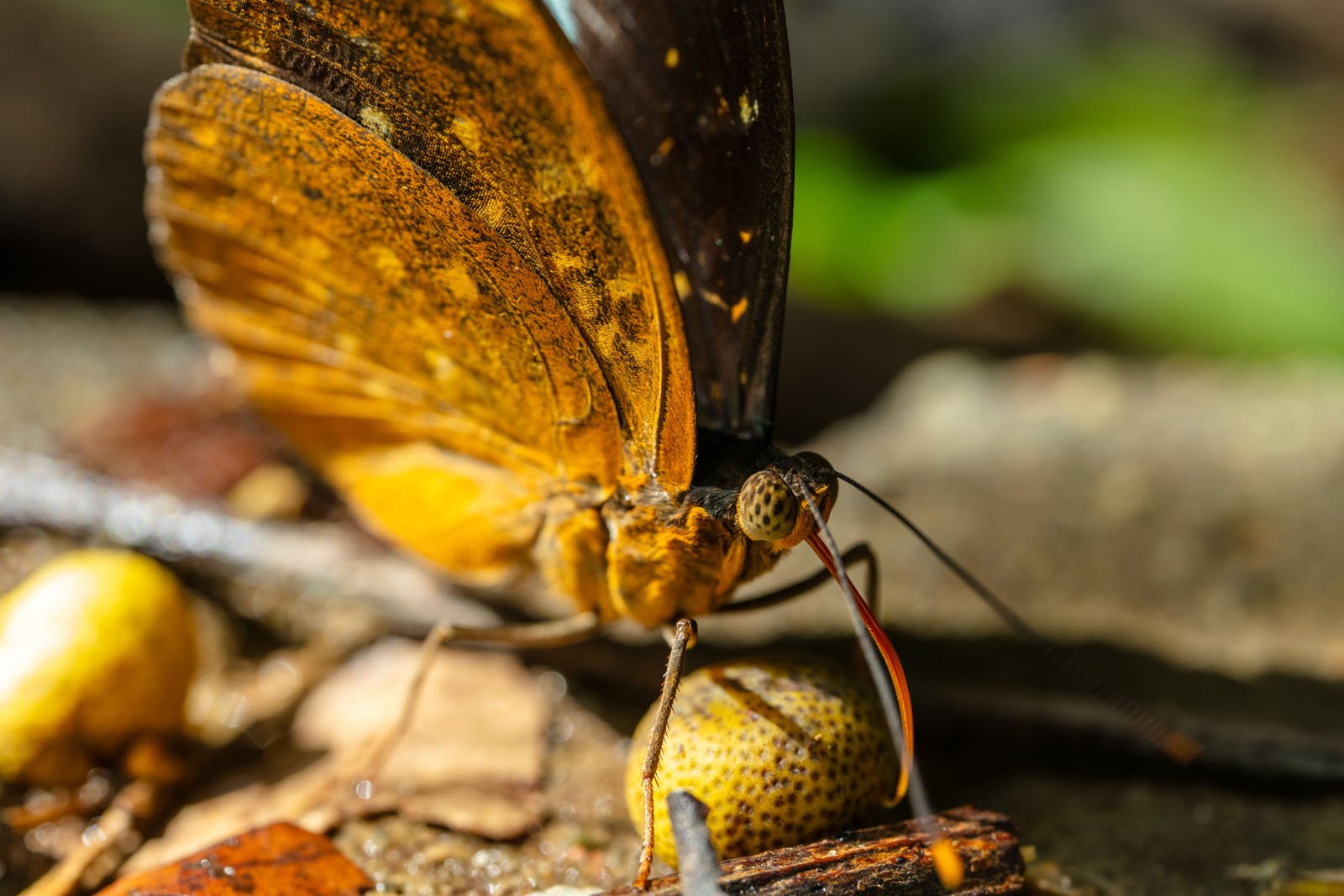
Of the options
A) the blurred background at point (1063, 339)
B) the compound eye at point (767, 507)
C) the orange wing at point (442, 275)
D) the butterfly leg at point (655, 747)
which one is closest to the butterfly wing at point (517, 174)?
the orange wing at point (442, 275)

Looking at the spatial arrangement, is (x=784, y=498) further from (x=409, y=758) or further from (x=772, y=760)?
(x=409, y=758)

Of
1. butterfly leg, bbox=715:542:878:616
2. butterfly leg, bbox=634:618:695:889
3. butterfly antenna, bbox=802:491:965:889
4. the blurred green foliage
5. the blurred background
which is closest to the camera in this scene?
butterfly antenna, bbox=802:491:965:889

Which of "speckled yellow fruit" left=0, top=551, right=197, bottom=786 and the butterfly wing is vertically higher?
the butterfly wing

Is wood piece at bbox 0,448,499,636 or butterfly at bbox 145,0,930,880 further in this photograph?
wood piece at bbox 0,448,499,636

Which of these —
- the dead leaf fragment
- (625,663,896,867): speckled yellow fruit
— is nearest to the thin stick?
the dead leaf fragment

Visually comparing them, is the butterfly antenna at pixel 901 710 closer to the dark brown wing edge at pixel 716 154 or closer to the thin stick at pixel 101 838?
the dark brown wing edge at pixel 716 154

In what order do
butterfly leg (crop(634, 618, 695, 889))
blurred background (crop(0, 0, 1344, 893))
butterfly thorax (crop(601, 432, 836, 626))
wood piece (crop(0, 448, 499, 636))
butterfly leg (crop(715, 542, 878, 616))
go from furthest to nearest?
wood piece (crop(0, 448, 499, 636))
blurred background (crop(0, 0, 1344, 893))
butterfly leg (crop(715, 542, 878, 616))
butterfly thorax (crop(601, 432, 836, 626))
butterfly leg (crop(634, 618, 695, 889))

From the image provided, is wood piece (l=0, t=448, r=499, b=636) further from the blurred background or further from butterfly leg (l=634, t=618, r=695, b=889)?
butterfly leg (l=634, t=618, r=695, b=889)
